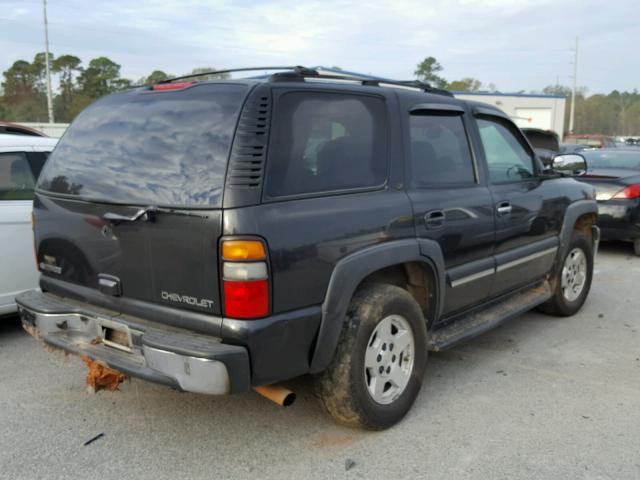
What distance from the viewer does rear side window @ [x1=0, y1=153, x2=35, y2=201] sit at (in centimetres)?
472

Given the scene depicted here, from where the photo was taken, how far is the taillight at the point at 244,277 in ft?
8.59

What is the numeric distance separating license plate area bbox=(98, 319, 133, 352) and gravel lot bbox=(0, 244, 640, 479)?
0.58m

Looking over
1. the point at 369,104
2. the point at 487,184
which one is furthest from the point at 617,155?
the point at 369,104

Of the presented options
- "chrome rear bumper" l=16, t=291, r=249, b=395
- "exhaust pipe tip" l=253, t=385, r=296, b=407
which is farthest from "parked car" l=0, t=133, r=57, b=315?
"exhaust pipe tip" l=253, t=385, r=296, b=407

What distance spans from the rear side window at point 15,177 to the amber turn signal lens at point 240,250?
2939 mm

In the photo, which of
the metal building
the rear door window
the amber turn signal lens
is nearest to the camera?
the amber turn signal lens

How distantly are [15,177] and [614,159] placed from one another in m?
8.30

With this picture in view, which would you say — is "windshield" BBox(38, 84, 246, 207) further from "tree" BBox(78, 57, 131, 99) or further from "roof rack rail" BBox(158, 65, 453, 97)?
"tree" BBox(78, 57, 131, 99)

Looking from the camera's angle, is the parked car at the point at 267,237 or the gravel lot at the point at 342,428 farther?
the gravel lot at the point at 342,428

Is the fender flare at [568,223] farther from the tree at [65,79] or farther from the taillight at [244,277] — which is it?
the tree at [65,79]

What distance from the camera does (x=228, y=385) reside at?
263 centimetres

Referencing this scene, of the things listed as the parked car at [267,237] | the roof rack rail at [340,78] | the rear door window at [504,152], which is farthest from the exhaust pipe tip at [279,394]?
the rear door window at [504,152]

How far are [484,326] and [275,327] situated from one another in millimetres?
1909

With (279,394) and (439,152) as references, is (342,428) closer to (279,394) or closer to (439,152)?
(279,394)
